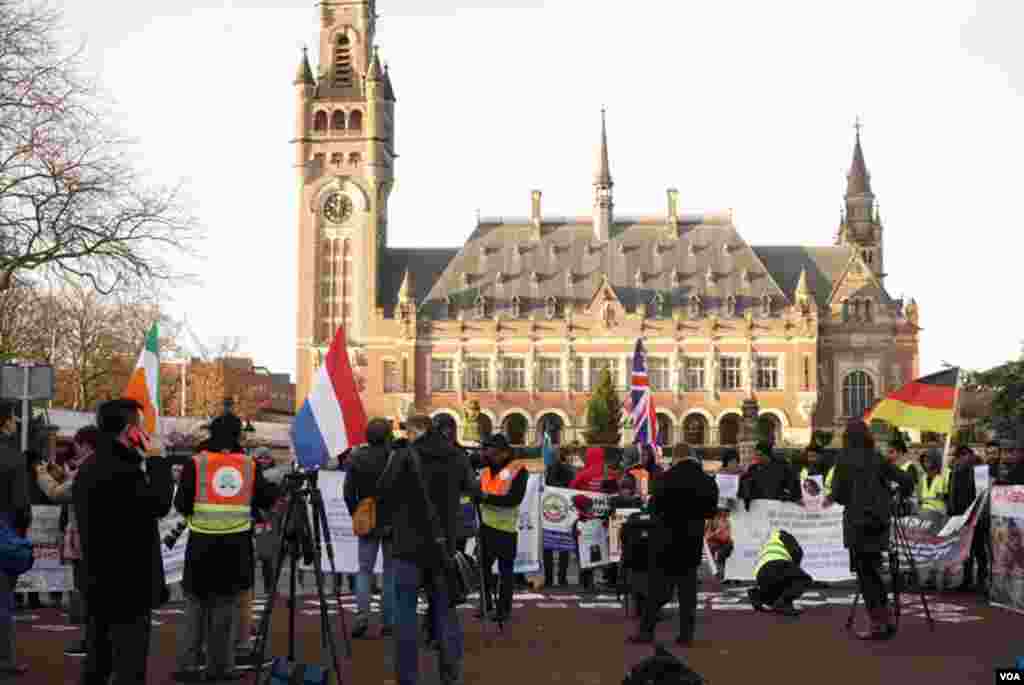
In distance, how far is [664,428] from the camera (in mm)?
77812

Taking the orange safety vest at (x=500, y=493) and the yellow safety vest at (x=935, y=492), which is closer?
the orange safety vest at (x=500, y=493)

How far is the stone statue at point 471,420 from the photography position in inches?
2674

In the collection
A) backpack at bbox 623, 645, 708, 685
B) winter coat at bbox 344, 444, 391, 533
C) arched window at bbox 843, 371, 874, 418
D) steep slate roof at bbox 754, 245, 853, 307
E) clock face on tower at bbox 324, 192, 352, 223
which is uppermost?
clock face on tower at bbox 324, 192, 352, 223

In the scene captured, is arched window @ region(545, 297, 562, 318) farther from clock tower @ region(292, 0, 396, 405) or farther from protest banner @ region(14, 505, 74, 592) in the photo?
protest banner @ region(14, 505, 74, 592)

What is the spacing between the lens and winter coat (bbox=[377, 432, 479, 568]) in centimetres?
973

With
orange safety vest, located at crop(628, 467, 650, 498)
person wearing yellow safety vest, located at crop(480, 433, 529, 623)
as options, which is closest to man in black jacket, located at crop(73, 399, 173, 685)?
person wearing yellow safety vest, located at crop(480, 433, 529, 623)

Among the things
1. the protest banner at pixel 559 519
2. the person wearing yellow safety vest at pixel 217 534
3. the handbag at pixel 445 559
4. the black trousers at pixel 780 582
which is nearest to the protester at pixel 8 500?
the person wearing yellow safety vest at pixel 217 534

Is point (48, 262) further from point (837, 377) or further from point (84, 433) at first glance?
point (837, 377)

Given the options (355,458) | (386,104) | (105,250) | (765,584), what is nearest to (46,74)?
(105,250)

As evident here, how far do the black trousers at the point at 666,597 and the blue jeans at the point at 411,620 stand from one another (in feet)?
10.6

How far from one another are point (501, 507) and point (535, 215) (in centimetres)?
6979

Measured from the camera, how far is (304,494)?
10211 millimetres

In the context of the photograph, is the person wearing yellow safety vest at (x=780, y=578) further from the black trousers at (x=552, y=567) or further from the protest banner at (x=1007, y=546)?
the black trousers at (x=552, y=567)

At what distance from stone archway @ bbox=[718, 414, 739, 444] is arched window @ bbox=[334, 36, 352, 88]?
30733 millimetres
